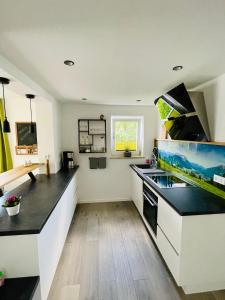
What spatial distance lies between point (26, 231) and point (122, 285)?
113cm

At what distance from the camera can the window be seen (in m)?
3.46

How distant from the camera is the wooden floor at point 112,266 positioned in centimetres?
149

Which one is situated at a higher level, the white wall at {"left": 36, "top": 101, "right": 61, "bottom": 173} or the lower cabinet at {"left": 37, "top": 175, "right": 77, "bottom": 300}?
the white wall at {"left": 36, "top": 101, "right": 61, "bottom": 173}

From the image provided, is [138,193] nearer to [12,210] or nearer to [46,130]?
[46,130]

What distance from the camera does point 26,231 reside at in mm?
1139

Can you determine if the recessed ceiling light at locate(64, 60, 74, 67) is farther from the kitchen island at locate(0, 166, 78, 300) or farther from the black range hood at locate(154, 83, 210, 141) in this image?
the kitchen island at locate(0, 166, 78, 300)

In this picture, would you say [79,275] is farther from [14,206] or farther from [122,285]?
[14,206]

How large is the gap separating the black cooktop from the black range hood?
633 millimetres

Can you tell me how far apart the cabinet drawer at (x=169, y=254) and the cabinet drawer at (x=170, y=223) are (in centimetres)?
7

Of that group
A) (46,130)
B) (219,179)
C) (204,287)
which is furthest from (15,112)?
(204,287)

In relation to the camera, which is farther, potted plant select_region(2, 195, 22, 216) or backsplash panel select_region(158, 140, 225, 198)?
backsplash panel select_region(158, 140, 225, 198)

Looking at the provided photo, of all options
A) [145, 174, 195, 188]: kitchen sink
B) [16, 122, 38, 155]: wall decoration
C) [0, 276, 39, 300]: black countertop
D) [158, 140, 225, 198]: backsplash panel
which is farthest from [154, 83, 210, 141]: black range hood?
[16, 122, 38, 155]: wall decoration

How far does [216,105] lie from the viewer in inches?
Result: 70.7

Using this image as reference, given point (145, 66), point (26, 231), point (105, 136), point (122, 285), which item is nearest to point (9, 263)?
point (26, 231)
